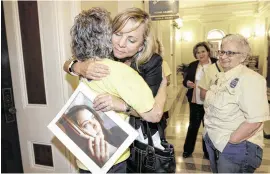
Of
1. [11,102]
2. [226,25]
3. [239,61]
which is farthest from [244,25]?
[11,102]

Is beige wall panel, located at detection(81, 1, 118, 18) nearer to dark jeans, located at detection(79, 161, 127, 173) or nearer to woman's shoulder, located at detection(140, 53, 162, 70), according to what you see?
woman's shoulder, located at detection(140, 53, 162, 70)

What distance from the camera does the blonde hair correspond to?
84 cm

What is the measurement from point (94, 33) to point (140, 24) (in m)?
0.19

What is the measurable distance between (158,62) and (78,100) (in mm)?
413

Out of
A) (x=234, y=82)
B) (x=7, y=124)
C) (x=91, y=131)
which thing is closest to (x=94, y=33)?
(x=91, y=131)

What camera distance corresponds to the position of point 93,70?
2.76ft

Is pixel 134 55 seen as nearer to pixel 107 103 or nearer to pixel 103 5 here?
pixel 107 103

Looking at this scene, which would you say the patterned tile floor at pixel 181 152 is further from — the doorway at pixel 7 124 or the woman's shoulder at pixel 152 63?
the woman's shoulder at pixel 152 63

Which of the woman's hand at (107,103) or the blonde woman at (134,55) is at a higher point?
the blonde woman at (134,55)

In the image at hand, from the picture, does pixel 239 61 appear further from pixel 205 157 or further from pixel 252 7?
pixel 252 7

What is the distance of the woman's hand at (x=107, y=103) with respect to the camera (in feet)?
2.67

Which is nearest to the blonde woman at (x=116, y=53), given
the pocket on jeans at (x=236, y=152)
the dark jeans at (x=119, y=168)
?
the dark jeans at (x=119, y=168)

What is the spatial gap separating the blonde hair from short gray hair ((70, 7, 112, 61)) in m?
0.04

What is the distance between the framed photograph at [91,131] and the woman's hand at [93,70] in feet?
0.17
